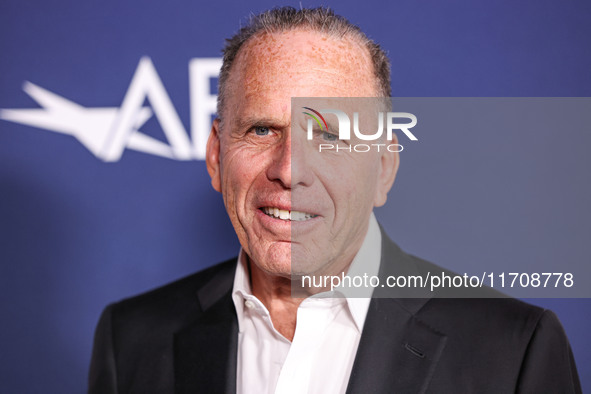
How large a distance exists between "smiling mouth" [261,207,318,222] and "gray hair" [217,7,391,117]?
0.96ft

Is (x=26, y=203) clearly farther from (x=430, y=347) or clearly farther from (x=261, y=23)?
(x=430, y=347)

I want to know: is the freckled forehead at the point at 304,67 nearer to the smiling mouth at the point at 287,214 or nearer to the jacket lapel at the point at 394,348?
the smiling mouth at the point at 287,214

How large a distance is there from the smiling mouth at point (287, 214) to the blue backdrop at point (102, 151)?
796mm

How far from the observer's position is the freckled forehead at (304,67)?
1117 mm

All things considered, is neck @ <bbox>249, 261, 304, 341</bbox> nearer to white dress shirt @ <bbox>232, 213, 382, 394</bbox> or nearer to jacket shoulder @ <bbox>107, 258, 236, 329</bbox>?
white dress shirt @ <bbox>232, 213, 382, 394</bbox>

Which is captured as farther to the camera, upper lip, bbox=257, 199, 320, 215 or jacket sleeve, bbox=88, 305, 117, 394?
jacket sleeve, bbox=88, 305, 117, 394

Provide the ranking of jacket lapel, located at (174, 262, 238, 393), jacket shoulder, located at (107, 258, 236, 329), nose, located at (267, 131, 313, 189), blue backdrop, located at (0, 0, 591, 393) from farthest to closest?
1. blue backdrop, located at (0, 0, 591, 393)
2. jacket shoulder, located at (107, 258, 236, 329)
3. jacket lapel, located at (174, 262, 238, 393)
4. nose, located at (267, 131, 313, 189)

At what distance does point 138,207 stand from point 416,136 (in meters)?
1.07

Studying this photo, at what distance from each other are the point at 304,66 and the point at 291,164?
20 centimetres

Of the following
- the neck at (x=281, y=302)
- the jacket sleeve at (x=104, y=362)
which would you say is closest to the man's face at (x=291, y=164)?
the neck at (x=281, y=302)

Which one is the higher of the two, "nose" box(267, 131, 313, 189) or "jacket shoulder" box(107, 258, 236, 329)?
"nose" box(267, 131, 313, 189)

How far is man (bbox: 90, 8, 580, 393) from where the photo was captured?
1.12 m

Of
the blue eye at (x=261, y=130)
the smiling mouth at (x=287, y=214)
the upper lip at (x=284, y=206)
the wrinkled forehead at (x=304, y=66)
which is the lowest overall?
the smiling mouth at (x=287, y=214)

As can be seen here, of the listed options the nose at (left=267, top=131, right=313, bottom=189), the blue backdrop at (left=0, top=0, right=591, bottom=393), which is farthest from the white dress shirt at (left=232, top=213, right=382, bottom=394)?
the blue backdrop at (left=0, top=0, right=591, bottom=393)
